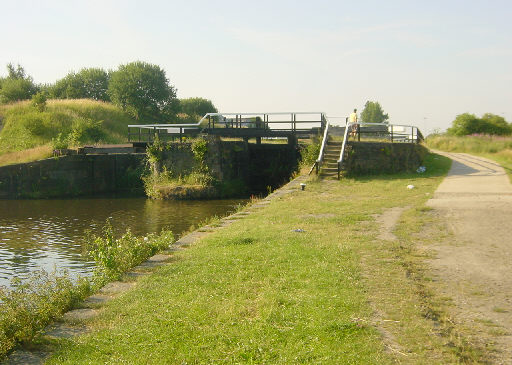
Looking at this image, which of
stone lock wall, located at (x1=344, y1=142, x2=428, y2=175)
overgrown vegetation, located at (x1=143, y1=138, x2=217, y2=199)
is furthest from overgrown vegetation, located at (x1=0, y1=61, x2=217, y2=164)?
stone lock wall, located at (x1=344, y1=142, x2=428, y2=175)

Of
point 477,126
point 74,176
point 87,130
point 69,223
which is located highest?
point 477,126

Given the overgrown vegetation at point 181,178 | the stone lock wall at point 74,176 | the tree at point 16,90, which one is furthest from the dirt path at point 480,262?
the tree at point 16,90

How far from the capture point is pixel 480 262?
718 cm

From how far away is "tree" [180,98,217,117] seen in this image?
230 feet

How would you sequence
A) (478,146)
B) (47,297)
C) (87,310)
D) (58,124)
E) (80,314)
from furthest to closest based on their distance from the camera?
(58,124), (478,146), (47,297), (87,310), (80,314)

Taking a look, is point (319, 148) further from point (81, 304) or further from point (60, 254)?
point (81, 304)

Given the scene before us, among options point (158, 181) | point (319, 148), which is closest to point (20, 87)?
point (158, 181)

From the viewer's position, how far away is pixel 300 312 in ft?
16.7

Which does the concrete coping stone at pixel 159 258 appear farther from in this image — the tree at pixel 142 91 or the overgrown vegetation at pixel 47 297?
the tree at pixel 142 91

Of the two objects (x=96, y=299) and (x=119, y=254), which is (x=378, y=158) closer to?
(x=119, y=254)

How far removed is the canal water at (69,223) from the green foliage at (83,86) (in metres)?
29.4

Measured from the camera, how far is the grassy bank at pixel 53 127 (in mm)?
27198

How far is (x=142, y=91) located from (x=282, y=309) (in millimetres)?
41116

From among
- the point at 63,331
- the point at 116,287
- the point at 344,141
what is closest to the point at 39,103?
the point at 344,141
